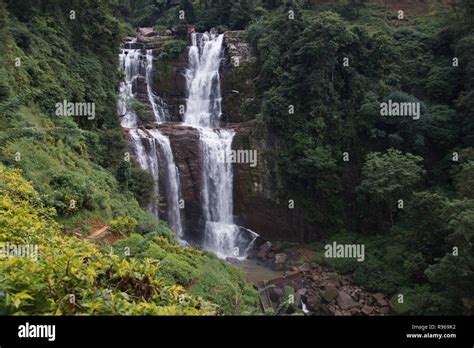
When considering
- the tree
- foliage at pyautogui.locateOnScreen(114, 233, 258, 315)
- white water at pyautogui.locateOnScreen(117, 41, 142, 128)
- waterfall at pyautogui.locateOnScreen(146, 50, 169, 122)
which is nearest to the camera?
foliage at pyautogui.locateOnScreen(114, 233, 258, 315)

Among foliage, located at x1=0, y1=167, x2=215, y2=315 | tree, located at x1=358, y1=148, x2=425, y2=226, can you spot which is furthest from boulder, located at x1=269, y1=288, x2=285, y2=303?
foliage, located at x1=0, y1=167, x2=215, y2=315

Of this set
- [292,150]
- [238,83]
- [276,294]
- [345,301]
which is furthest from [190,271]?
[238,83]

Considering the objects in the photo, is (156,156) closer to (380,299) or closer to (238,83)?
(238,83)

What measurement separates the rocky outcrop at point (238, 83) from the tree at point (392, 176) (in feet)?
28.4

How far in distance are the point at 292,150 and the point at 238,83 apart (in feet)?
21.2

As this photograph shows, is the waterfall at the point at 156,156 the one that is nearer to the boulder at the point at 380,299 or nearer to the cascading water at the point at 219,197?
the cascading water at the point at 219,197

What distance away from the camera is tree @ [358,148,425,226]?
20.6m

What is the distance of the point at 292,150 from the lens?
24.8 m

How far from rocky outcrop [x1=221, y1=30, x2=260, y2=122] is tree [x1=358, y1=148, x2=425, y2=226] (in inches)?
340

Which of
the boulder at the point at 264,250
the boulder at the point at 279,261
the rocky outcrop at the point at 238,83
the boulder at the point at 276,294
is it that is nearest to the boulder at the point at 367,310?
the boulder at the point at 276,294

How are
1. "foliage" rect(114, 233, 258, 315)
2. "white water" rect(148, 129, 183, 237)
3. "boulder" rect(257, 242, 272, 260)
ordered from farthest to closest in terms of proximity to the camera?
1. "white water" rect(148, 129, 183, 237)
2. "boulder" rect(257, 242, 272, 260)
3. "foliage" rect(114, 233, 258, 315)

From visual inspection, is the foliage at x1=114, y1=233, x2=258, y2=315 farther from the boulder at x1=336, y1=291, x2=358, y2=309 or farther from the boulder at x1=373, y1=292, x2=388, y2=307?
the boulder at x1=373, y1=292, x2=388, y2=307

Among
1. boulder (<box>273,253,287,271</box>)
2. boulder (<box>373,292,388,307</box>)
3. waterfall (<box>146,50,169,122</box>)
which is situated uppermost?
waterfall (<box>146,50,169,122</box>)
